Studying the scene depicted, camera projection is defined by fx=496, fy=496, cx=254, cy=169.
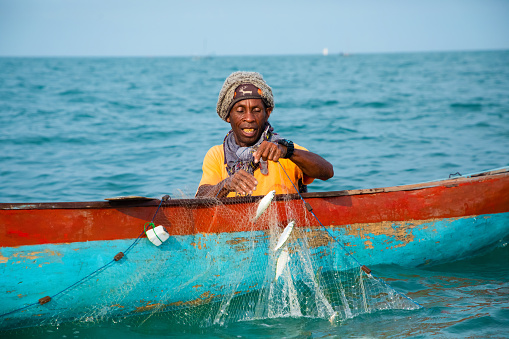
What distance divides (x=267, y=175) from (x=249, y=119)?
0.45 metres

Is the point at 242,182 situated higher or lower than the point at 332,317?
higher

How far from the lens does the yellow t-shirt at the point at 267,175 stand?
12.5ft

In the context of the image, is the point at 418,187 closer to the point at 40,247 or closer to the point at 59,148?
the point at 40,247

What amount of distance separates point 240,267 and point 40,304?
140cm

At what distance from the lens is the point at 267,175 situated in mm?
3816

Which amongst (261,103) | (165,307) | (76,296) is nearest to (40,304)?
(76,296)

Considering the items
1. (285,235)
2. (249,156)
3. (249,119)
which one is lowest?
(285,235)

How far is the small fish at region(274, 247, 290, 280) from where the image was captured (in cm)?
366

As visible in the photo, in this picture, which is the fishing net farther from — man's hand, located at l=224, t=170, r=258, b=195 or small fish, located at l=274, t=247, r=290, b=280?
man's hand, located at l=224, t=170, r=258, b=195

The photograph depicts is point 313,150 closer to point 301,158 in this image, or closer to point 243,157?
point 243,157

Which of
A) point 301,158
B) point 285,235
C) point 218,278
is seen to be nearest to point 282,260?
point 285,235

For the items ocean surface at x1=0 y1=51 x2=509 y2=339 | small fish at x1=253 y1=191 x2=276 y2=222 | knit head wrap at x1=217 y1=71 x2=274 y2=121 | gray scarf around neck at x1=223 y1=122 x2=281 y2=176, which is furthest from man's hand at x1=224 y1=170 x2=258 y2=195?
knit head wrap at x1=217 y1=71 x2=274 y2=121

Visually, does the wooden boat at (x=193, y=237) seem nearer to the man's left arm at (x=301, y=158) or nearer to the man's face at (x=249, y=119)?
the man's left arm at (x=301, y=158)

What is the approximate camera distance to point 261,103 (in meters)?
3.82
